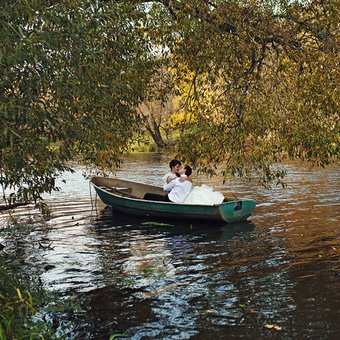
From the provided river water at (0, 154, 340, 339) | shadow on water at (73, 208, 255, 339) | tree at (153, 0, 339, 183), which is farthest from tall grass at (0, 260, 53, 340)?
tree at (153, 0, 339, 183)

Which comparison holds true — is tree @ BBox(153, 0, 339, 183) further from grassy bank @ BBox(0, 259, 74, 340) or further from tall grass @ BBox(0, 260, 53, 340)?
tall grass @ BBox(0, 260, 53, 340)

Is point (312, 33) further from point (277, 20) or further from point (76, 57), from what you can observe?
point (76, 57)

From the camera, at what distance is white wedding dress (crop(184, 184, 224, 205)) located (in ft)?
52.6

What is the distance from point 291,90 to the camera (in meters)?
11.1

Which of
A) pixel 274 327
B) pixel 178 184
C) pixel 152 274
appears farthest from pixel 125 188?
pixel 274 327

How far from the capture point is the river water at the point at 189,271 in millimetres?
7703

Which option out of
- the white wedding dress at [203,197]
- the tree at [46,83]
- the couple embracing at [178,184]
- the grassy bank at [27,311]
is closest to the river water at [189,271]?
the grassy bank at [27,311]

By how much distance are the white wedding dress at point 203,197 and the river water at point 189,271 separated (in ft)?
2.32

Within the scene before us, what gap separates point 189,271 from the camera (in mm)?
10656

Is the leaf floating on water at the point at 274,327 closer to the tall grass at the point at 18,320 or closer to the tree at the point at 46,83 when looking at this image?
the tall grass at the point at 18,320

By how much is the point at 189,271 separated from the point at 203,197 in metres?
5.59

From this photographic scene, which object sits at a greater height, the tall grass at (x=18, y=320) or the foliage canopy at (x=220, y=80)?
the foliage canopy at (x=220, y=80)

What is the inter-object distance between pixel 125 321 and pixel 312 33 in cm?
655

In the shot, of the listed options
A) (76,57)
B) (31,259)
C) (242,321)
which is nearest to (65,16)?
(76,57)
